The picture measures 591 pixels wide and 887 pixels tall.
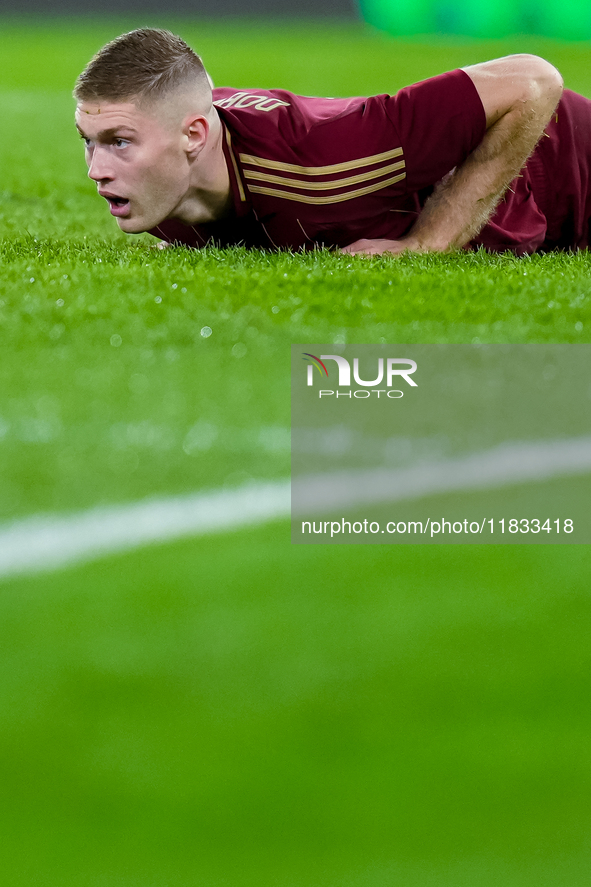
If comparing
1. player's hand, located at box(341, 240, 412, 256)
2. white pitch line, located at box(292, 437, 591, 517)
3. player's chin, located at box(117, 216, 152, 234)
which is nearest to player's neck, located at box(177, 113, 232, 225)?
player's chin, located at box(117, 216, 152, 234)

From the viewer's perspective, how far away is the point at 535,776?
4.39 feet

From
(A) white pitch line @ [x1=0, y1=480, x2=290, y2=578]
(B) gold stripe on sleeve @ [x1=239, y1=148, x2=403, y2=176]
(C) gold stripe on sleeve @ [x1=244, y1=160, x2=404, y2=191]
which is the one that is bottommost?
(A) white pitch line @ [x1=0, y1=480, x2=290, y2=578]

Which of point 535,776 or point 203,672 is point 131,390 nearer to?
point 203,672

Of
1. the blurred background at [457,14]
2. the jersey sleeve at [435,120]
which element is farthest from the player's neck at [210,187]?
the blurred background at [457,14]

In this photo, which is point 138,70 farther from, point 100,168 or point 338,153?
point 338,153

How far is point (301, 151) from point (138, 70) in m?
0.46

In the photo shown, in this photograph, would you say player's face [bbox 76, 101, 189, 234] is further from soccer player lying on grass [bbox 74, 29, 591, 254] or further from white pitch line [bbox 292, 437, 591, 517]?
white pitch line [bbox 292, 437, 591, 517]

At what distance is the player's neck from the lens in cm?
271

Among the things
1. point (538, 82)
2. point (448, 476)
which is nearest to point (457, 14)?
point (538, 82)

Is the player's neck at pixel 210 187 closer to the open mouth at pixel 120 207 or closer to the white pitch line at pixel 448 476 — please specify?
the open mouth at pixel 120 207

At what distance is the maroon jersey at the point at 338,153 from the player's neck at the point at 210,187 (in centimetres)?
3

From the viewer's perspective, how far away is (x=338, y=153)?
269 cm

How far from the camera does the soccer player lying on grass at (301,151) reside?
266 centimetres

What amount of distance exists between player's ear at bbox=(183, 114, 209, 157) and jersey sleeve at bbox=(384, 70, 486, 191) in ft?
1.60
